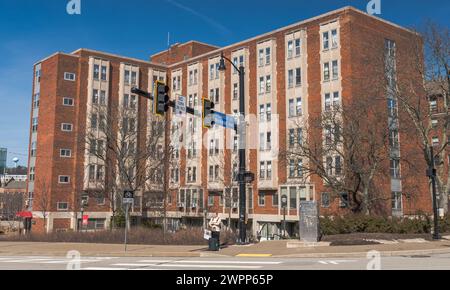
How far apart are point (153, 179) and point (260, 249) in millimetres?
32458

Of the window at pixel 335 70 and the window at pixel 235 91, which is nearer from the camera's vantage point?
Result: the window at pixel 335 70

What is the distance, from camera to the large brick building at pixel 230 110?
45781 mm

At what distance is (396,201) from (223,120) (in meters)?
28.7

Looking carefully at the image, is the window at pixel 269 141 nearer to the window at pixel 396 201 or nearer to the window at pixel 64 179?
the window at pixel 396 201

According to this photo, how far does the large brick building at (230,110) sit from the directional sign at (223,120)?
19378mm

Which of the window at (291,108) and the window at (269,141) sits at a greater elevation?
the window at (291,108)

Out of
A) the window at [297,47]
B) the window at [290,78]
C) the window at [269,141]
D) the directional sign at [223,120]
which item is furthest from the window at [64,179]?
the directional sign at [223,120]

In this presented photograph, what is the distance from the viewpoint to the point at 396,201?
46094 millimetres

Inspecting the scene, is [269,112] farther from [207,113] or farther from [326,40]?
[207,113]

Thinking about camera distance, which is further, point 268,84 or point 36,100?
point 36,100

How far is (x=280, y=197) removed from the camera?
48.6m

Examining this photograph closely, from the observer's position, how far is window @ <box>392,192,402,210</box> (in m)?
45.7

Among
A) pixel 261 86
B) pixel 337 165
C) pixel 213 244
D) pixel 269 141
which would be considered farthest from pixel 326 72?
pixel 213 244

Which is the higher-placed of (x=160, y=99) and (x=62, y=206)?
(x=160, y=99)
